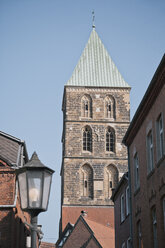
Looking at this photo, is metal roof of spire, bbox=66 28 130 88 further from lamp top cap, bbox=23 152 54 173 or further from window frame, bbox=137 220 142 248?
lamp top cap, bbox=23 152 54 173

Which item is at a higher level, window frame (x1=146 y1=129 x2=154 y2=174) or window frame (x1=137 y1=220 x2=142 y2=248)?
window frame (x1=146 y1=129 x2=154 y2=174)

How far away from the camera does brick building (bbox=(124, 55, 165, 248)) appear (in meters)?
14.1

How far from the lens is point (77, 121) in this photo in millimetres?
47094

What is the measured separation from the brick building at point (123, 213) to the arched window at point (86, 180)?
19.6 m

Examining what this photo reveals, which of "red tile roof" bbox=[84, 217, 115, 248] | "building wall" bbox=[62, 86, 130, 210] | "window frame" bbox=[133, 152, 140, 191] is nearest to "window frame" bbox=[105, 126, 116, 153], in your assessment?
"building wall" bbox=[62, 86, 130, 210]

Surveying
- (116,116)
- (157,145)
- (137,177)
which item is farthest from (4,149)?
(116,116)

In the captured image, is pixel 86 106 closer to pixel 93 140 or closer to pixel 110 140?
pixel 93 140

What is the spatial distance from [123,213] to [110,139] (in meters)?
24.7

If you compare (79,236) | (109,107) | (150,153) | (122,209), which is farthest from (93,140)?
(150,153)

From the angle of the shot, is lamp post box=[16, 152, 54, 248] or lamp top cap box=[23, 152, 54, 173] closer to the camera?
lamp post box=[16, 152, 54, 248]

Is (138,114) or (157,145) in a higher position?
(138,114)

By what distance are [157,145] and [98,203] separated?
99.8 feet

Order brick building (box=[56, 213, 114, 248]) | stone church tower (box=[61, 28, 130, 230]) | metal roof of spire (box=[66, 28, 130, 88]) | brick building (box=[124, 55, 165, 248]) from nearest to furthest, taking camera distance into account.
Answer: brick building (box=[124, 55, 165, 248])
brick building (box=[56, 213, 114, 248])
stone church tower (box=[61, 28, 130, 230])
metal roof of spire (box=[66, 28, 130, 88])

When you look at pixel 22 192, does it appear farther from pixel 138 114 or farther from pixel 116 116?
pixel 116 116
